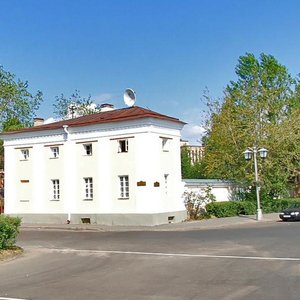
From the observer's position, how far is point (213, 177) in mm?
43531

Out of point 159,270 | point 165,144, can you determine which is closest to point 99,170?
point 165,144

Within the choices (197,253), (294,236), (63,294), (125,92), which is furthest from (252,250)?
(125,92)

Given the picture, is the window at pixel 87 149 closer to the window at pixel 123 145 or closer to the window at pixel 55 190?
the window at pixel 123 145

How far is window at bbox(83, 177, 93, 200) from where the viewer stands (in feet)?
108

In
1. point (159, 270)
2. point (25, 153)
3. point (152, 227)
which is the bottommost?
point (159, 270)

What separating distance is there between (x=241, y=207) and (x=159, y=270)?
25.8 meters

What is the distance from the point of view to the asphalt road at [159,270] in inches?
386

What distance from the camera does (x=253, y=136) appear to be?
1603 inches

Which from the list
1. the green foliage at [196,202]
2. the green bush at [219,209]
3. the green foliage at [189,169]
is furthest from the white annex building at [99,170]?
the green foliage at [189,169]

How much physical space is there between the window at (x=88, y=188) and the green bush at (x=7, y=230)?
49.6ft

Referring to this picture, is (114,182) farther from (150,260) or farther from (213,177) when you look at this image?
(150,260)

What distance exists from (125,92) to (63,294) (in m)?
26.4

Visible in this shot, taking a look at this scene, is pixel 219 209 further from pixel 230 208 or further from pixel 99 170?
pixel 99 170

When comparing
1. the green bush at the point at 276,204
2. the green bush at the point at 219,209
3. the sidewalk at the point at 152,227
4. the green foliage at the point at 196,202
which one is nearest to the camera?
the sidewalk at the point at 152,227
